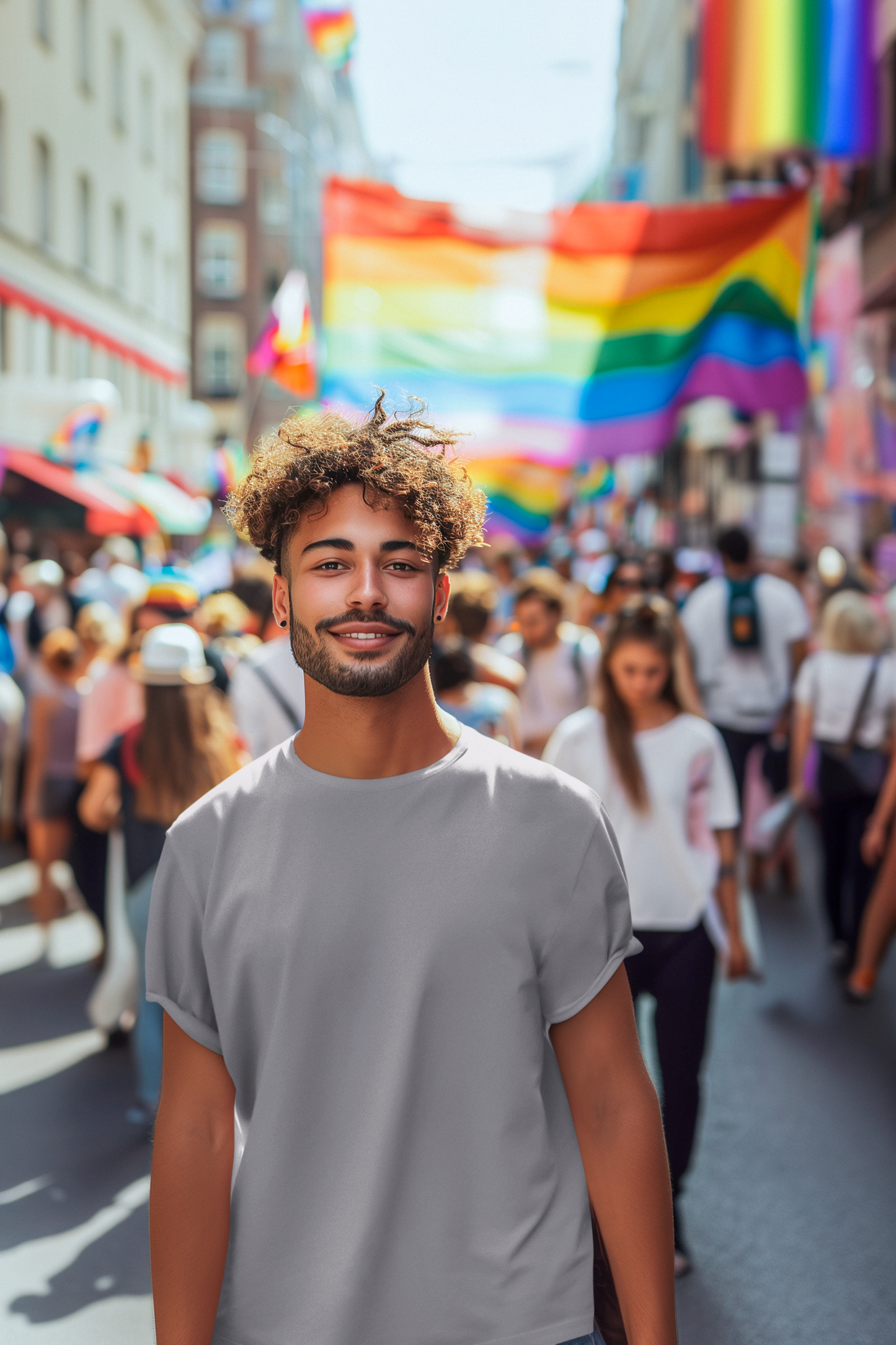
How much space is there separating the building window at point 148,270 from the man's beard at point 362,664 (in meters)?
33.8

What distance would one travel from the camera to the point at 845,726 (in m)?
6.96

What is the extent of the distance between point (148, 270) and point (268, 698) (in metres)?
32.0

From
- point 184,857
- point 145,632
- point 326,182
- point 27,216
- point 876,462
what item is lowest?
point 184,857

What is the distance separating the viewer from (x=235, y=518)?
2154 mm

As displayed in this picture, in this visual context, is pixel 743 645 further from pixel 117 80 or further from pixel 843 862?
pixel 117 80

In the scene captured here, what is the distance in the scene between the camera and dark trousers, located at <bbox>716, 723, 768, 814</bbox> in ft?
26.6

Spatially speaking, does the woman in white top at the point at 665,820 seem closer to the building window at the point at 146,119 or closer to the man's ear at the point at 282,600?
the man's ear at the point at 282,600

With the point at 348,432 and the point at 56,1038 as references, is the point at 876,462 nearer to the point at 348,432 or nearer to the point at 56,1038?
the point at 56,1038

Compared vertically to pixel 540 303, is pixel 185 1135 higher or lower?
lower

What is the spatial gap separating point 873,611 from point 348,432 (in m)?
5.52

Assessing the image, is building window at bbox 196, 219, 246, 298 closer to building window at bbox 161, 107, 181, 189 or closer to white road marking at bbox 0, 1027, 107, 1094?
building window at bbox 161, 107, 181, 189

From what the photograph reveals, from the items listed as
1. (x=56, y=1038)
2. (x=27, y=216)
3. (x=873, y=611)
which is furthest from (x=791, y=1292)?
(x=27, y=216)

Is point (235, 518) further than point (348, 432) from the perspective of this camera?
Yes

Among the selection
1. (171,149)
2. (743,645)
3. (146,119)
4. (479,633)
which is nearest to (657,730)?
(479,633)
